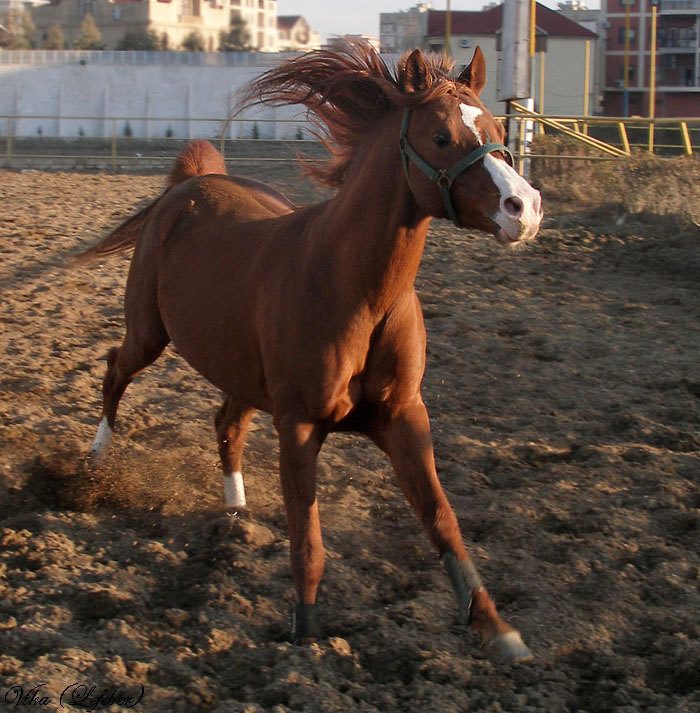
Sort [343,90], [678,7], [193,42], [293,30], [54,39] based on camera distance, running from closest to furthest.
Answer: [343,90] → [293,30] → [193,42] → [54,39] → [678,7]

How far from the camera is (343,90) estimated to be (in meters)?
3.53

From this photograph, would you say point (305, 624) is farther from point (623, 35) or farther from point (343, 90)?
point (623, 35)

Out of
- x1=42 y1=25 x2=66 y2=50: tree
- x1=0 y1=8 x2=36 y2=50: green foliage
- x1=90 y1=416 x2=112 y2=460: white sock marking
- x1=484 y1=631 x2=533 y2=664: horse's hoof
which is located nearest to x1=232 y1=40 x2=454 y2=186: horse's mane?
x1=484 y1=631 x2=533 y2=664: horse's hoof

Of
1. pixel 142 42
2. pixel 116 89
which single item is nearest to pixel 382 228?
pixel 116 89

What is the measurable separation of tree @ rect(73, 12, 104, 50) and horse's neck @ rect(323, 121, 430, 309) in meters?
53.9

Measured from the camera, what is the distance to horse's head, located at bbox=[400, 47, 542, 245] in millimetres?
2875

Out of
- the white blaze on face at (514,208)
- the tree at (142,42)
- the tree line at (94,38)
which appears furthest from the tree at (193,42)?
the white blaze on face at (514,208)

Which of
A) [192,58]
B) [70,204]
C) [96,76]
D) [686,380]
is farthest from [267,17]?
[686,380]

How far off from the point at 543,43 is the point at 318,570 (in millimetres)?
34878

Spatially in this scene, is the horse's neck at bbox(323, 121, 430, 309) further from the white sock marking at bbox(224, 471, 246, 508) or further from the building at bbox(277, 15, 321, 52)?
the building at bbox(277, 15, 321, 52)

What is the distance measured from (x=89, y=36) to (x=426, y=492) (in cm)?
5940

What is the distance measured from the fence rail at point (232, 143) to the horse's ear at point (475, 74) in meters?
8.22

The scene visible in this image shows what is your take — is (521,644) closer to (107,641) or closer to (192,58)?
(107,641)

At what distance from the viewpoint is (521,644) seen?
127 inches
